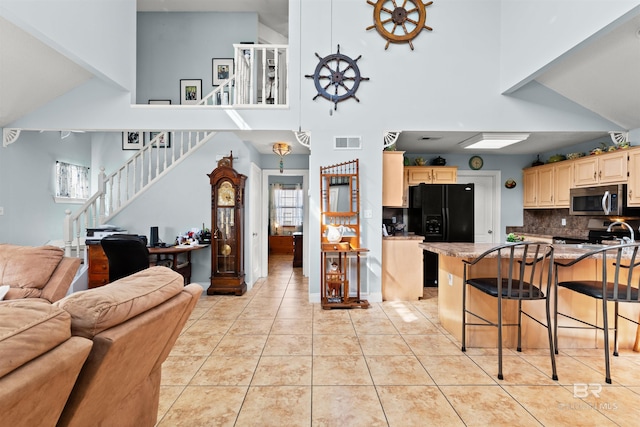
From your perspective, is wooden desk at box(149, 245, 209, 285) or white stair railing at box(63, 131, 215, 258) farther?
white stair railing at box(63, 131, 215, 258)

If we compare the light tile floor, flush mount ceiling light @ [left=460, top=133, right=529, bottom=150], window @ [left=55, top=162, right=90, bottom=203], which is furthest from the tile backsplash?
Answer: window @ [left=55, top=162, right=90, bottom=203]

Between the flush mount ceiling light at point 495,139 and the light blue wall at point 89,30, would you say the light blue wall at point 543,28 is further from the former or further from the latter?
the light blue wall at point 89,30

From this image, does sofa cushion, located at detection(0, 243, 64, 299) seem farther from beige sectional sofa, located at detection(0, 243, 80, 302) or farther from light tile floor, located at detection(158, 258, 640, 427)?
light tile floor, located at detection(158, 258, 640, 427)

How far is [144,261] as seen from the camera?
386 centimetres

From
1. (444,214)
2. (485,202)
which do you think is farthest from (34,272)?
(485,202)

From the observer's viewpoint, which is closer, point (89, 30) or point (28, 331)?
point (28, 331)

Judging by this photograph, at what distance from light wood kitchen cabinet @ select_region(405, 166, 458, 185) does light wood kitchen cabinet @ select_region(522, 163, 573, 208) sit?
4.49 feet

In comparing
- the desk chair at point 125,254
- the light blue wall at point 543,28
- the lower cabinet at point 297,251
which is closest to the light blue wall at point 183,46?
the desk chair at point 125,254

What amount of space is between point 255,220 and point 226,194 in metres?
0.95

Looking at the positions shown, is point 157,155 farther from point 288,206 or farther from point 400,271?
point 288,206

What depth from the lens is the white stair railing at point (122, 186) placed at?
455 cm

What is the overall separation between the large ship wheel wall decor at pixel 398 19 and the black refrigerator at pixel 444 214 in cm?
217

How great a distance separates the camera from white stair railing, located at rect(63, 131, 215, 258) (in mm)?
4551

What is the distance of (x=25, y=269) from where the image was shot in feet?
8.89
